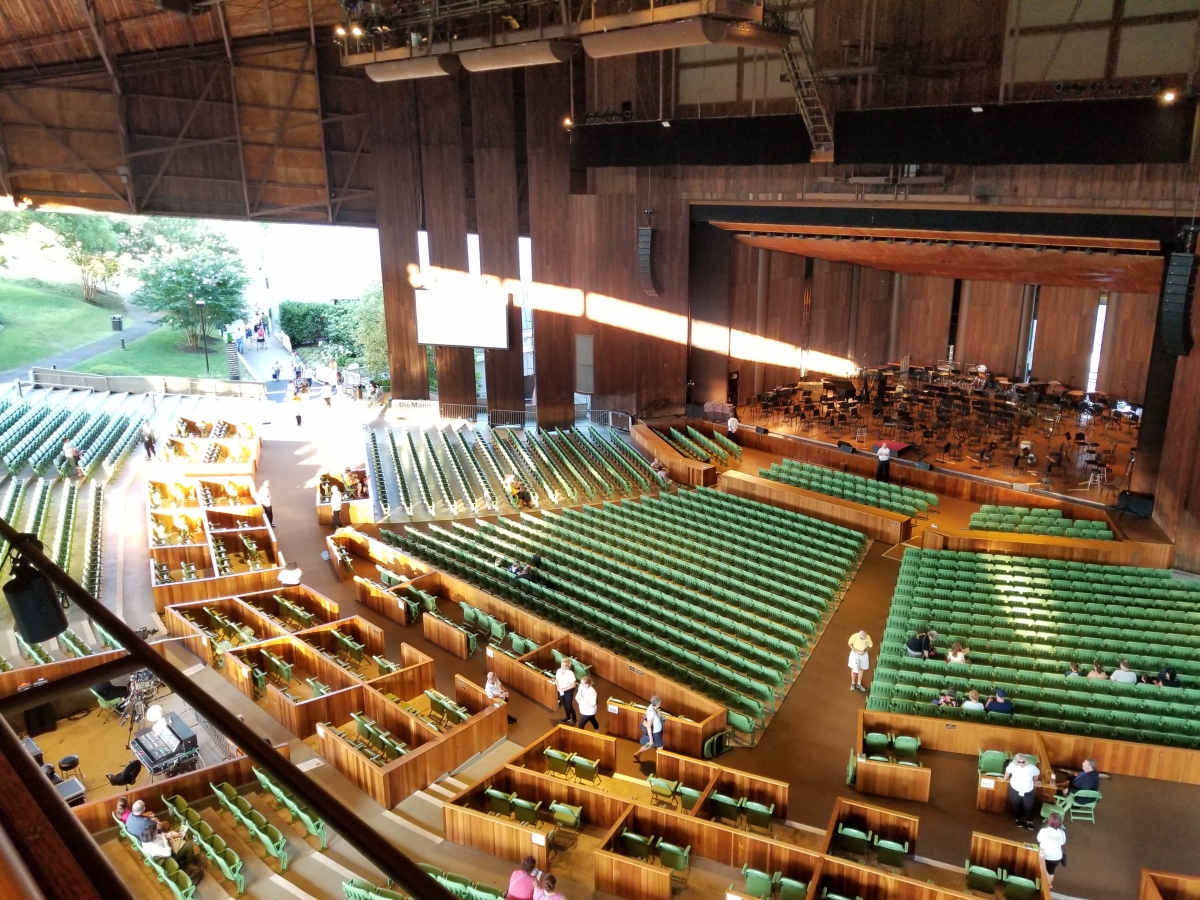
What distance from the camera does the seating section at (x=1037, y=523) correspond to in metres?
15.1

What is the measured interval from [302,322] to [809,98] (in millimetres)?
30349

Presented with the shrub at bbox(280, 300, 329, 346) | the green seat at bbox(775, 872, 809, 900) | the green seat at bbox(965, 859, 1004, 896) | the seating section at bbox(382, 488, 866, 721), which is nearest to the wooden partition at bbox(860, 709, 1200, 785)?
the green seat at bbox(965, 859, 1004, 896)

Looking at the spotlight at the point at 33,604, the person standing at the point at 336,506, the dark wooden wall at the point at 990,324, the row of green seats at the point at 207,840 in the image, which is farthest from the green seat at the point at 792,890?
the dark wooden wall at the point at 990,324

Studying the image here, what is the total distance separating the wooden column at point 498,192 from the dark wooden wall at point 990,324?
1367 centimetres

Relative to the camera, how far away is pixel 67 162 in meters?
25.7

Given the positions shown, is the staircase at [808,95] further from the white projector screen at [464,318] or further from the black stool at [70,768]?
the black stool at [70,768]

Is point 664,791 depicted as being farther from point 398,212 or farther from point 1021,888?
→ point 398,212

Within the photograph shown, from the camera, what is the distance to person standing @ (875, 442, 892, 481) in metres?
18.3

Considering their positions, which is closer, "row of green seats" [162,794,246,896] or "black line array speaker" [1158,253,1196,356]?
"row of green seats" [162,794,246,896]

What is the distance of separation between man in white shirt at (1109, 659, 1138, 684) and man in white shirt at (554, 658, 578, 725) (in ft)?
21.0

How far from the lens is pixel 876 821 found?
331 inches

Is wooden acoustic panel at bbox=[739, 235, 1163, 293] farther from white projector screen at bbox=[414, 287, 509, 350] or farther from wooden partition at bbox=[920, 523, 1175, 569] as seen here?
white projector screen at bbox=[414, 287, 509, 350]

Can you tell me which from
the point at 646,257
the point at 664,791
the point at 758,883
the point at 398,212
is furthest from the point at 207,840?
the point at 398,212

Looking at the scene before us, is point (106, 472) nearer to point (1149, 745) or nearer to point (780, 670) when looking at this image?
point (780, 670)
